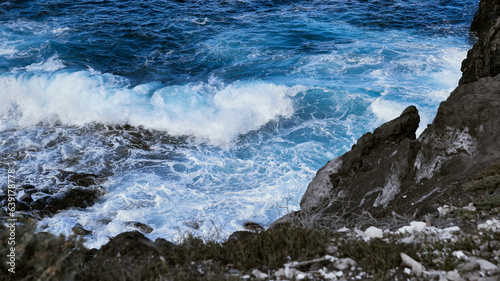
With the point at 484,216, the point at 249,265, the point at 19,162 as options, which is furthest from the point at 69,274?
the point at 19,162

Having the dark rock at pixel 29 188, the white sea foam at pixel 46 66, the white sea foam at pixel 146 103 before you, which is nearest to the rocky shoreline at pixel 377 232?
the dark rock at pixel 29 188

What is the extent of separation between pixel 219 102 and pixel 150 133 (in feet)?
11.4

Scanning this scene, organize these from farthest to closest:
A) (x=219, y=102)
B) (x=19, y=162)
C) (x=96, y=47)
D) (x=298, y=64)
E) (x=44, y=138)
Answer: (x=96, y=47)
(x=298, y=64)
(x=219, y=102)
(x=44, y=138)
(x=19, y=162)

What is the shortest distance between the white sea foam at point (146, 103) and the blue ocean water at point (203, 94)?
0.07 meters

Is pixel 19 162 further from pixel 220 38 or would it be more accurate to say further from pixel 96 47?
pixel 220 38

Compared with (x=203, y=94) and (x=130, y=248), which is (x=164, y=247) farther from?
(x=203, y=94)

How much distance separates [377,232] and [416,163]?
251 centimetres

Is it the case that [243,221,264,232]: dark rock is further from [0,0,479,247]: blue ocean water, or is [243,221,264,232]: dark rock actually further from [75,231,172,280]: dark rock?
[75,231,172,280]: dark rock

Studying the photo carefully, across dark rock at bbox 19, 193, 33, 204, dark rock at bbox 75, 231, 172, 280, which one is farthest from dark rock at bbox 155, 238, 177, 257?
dark rock at bbox 19, 193, 33, 204

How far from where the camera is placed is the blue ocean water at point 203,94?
11438 millimetres

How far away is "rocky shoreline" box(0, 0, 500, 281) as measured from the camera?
13.6 feet

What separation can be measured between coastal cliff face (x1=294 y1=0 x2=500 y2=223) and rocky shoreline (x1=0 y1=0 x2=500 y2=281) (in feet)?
0.06

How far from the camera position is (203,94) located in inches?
688

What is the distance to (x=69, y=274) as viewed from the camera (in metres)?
3.94
